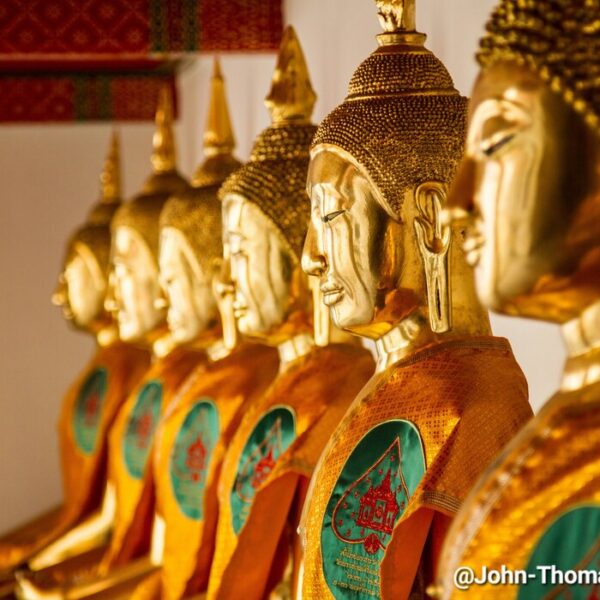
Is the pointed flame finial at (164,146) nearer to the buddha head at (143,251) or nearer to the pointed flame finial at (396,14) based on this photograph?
the buddha head at (143,251)

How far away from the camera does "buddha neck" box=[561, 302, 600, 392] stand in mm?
1489

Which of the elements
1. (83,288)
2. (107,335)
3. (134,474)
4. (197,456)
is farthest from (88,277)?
(197,456)

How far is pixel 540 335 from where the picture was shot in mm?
2389

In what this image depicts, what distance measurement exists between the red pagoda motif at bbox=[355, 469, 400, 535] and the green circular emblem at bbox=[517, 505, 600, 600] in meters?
0.46

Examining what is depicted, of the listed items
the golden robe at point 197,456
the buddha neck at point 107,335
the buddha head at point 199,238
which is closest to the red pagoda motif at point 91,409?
the buddha neck at point 107,335

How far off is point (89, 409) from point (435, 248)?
218 cm

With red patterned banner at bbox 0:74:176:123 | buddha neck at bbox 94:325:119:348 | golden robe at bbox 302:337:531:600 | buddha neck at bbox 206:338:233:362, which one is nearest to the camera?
golden robe at bbox 302:337:531:600

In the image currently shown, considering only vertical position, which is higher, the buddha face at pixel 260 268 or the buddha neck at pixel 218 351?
the buddha face at pixel 260 268

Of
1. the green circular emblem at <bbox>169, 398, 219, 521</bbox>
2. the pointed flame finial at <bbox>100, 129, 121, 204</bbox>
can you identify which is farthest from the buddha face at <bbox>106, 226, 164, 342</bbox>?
the pointed flame finial at <bbox>100, 129, 121, 204</bbox>

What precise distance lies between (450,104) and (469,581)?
0.80 m

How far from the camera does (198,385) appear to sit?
294cm

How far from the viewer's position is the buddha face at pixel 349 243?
2.01m

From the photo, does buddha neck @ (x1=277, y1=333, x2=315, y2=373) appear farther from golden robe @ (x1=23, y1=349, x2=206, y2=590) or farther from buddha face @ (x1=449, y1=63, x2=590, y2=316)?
buddha face @ (x1=449, y1=63, x2=590, y2=316)

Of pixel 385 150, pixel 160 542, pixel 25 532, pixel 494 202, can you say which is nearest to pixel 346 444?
pixel 385 150
